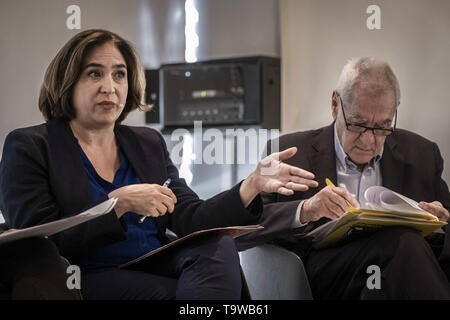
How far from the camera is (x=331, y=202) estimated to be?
70.7 inches

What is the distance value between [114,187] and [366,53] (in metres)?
1.88

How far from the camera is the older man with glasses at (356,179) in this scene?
182 cm

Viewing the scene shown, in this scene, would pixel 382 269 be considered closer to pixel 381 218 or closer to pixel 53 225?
pixel 381 218

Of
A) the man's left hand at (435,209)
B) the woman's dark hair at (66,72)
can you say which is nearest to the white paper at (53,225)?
the woman's dark hair at (66,72)

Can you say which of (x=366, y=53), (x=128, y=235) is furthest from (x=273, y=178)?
(x=366, y=53)

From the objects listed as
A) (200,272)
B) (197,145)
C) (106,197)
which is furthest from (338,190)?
(197,145)

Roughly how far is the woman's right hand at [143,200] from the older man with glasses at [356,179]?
1.40 feet

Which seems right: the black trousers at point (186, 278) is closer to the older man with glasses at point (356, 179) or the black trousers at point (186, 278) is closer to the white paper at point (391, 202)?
the older man with glasses at point (356, 179)

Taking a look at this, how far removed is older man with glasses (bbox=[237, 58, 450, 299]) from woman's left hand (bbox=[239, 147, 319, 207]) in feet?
0.37

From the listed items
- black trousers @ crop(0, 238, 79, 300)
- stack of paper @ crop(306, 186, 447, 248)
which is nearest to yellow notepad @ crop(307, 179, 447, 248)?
stack of paper @ crop(306, 186, 447, 248)

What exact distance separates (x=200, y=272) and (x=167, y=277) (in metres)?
0.21

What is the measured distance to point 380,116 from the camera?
2137mm

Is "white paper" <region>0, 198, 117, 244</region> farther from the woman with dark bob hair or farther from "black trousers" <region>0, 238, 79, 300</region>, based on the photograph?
the woman with dark bob hair
